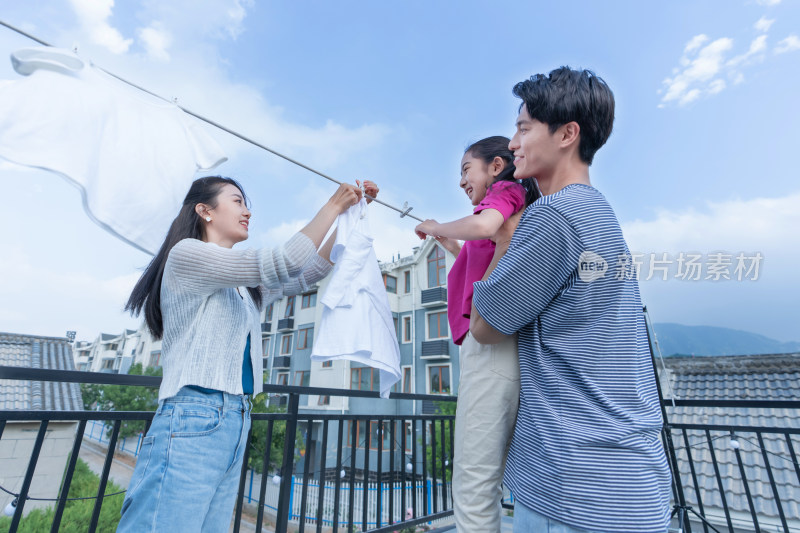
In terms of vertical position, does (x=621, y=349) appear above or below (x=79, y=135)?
below

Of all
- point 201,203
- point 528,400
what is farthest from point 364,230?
point 528,400

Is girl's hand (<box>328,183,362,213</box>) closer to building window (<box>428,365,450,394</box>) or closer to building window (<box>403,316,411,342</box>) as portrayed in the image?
building window (<box>428,365,450,394</box>)

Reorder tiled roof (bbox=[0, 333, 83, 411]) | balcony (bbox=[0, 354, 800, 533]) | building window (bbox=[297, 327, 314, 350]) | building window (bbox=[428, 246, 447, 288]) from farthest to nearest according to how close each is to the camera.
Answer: building window (bbox=[297, 327, 314, 350]), building window (bbox=[428, 246, 447, 288]), tiled roof (bbox=[0, 333, 83, 411]), balcony (bbox=[0, 354, 800, 533])

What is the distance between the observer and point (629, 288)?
81 centimetres

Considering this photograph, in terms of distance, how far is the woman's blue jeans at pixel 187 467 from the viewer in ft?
3.02

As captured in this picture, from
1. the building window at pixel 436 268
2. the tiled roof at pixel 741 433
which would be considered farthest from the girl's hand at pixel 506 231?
the building window at pixel 436 268

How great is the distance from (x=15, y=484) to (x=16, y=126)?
13278 mm

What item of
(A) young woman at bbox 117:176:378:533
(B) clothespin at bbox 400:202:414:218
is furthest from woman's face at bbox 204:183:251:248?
(B) clothespin at bbox 400:202:414:218

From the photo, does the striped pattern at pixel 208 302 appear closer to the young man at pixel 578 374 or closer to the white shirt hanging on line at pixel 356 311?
the white shirt hanging on line at pixel 356 311

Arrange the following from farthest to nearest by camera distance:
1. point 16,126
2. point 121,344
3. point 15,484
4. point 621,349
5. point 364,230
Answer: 1. point 121,344
2. point 15,484
3. point 364,230
4. point 16,126
5. point 621,349

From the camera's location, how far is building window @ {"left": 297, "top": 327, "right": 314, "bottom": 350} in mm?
17492

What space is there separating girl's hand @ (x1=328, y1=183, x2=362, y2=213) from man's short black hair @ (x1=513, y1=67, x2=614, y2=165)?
0.73 meters

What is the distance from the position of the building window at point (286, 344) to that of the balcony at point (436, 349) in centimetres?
684

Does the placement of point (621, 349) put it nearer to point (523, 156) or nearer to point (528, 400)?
Result: point (528, 400)
